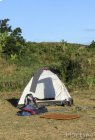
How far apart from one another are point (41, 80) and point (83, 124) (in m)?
5.67

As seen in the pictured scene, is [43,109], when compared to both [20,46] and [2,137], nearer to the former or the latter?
[2,137]

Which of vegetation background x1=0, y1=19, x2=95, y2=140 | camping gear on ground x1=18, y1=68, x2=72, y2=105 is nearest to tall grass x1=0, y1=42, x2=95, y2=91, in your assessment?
vegetation background x1=0, y1=19, x2=95, y2=140

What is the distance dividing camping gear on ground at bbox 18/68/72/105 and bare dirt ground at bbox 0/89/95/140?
767mm

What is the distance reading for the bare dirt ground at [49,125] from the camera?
1144 cm

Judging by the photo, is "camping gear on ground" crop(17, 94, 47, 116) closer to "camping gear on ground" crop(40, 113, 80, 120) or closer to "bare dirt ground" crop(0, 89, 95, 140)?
"bare dirt ground" crop(0, 89, 95, 140)

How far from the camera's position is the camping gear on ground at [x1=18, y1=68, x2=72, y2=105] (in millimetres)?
17812

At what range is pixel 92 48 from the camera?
3722 centimetres

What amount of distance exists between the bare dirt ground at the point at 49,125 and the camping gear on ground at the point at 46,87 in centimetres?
77

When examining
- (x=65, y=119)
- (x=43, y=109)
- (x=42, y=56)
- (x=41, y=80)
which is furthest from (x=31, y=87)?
(x=42, y=56)

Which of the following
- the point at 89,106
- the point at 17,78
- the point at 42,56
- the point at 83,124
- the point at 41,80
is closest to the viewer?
the point at 83,124

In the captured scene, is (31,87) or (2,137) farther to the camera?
(31,87)

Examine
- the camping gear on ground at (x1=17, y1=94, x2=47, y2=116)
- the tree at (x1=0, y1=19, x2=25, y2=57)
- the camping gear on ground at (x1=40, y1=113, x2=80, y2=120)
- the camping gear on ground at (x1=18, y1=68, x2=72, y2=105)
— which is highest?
the tree at (x1=0, y1=19, x2=25, y2=57)

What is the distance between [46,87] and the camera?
18672 mm

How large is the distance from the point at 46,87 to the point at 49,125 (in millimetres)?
5765
